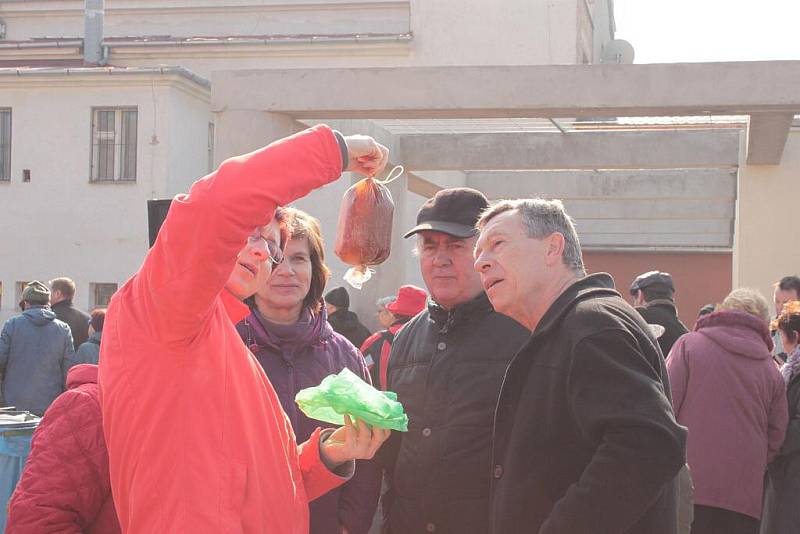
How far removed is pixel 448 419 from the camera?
12.5 feet

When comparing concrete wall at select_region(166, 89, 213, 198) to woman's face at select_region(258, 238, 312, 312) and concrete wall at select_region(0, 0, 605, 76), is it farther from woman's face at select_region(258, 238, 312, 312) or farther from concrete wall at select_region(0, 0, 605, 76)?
woman's face at select_region(258, 238, 312, 312)

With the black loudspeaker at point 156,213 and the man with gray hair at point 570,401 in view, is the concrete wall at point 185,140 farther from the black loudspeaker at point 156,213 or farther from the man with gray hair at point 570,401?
the man with gray hair at point 570,401

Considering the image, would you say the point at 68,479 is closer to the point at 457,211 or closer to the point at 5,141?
the point at 457,211

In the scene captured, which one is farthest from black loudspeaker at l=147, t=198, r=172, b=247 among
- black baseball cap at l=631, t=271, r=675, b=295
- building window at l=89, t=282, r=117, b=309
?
building window at l=89, t=282, r=117, b=309

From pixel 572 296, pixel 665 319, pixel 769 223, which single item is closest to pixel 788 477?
pixel 665 319

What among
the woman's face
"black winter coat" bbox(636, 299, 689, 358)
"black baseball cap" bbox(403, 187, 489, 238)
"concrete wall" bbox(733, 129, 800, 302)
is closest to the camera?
the woman's face

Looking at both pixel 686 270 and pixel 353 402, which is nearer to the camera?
pixel 353 402

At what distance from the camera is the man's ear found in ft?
10.6

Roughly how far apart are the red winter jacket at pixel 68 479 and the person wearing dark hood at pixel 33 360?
712 cm

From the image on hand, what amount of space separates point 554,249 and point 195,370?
1364 mm

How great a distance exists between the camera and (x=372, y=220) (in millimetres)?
3729

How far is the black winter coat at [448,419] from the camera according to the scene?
3.72 m

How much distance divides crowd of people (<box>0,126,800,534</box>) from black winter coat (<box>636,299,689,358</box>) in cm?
399

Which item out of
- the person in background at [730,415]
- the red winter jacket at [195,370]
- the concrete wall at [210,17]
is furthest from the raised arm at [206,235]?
the concrete wall at [210,17]
